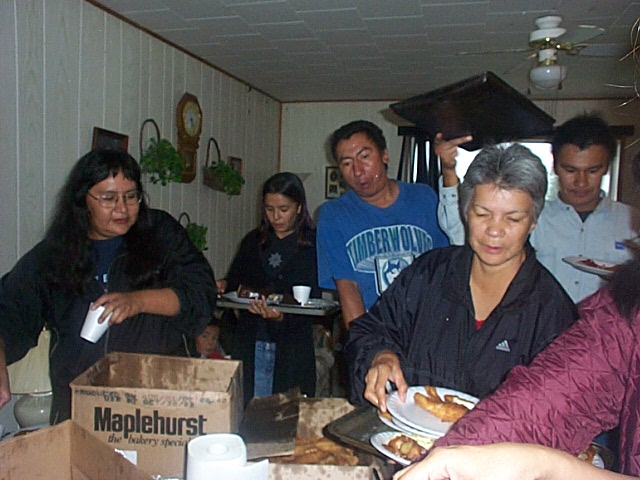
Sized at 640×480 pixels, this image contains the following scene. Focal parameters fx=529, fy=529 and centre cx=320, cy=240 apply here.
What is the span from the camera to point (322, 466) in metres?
0.92

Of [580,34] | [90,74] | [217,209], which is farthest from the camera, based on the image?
[217,209]

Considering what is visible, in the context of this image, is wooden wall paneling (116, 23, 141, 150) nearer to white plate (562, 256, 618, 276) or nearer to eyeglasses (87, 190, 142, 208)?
eyeglasses (87, 190, 142, 208)

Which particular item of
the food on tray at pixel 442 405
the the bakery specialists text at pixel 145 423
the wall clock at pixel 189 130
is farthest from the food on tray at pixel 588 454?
the wall clock at pixel 189 130

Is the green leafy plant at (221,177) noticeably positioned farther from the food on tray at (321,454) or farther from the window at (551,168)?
the food on tray at (321,454)

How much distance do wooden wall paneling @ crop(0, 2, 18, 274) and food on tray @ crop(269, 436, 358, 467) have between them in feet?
4.86

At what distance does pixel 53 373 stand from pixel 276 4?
72.0 inches

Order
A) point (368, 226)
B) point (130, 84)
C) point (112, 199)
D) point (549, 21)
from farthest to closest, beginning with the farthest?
point (130, 84) → point (549, 21) → point (368, 226) → point (112, 199)

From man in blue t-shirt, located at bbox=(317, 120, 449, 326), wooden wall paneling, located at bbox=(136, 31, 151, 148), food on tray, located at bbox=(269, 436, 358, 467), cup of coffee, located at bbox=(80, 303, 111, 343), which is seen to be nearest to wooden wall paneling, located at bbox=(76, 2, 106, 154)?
wooden wall paneling, located at bbox=(136, 31, 151, 148)

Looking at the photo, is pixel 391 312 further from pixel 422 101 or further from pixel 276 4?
pixel 276 4

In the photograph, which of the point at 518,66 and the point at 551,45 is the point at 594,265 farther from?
the point at 518,66

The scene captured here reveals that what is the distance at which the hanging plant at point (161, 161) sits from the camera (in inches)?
109

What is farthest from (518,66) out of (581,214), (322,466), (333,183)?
(322,466)

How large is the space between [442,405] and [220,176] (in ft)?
8.82

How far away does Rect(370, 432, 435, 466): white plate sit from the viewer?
34.9 inches
